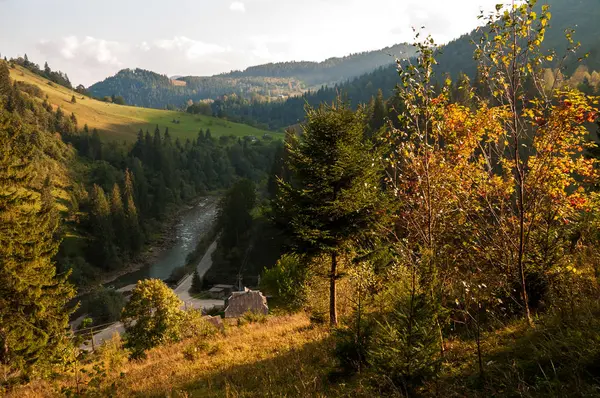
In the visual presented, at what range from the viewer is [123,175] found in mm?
103312

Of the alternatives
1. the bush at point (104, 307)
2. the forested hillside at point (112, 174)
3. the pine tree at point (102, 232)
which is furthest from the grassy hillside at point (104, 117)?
the bush at point (104, 307)

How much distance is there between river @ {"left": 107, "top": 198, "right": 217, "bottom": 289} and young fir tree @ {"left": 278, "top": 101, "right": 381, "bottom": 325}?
61.9m

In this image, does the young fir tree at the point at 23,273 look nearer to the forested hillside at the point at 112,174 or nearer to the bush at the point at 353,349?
the bush at the point at 353,349

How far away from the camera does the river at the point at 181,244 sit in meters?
70.2

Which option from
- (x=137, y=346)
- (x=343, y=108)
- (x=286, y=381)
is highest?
(x=343, y=108)

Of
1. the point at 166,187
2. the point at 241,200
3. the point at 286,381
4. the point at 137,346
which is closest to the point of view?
the point at 286,381

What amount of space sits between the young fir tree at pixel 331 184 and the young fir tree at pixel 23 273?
48.6ft

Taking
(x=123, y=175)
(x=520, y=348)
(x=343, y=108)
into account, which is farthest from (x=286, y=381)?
(x=123, y=175)

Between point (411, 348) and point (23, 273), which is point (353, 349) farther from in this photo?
point (23, 273)

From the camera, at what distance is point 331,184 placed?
14391 mm

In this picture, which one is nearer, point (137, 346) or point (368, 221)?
point (368, 221)

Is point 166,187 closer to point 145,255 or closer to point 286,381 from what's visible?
point 145,255

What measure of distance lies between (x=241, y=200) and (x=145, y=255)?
97.5 feet

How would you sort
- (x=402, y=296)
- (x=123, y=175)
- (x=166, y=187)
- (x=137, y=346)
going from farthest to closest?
1. (x=166, y=187)
2. (x=123, y=175)
3. (x=137, y=346)
4. (x=402, y=296)
